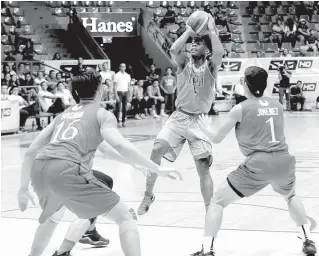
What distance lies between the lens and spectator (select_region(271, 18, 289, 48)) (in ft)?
79.0

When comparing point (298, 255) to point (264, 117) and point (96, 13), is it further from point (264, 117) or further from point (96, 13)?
point (96, 13)

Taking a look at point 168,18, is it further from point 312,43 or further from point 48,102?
point 48,102

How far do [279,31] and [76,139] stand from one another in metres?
21.5

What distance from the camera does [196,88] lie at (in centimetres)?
587

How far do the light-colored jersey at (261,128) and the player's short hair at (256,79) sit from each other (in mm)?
98

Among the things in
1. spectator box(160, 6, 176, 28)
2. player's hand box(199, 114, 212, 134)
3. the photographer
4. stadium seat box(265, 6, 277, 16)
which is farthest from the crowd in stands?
player's hand box(199, 114, 212, 134)

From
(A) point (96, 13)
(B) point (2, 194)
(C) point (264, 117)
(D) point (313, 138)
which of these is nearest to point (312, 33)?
(A) point (96, 13)

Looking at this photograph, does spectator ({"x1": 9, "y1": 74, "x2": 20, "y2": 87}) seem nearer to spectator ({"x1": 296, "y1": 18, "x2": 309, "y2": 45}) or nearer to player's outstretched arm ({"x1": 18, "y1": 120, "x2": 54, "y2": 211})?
spectator ({"x1": 296, "y1": 18, "x2": 309, "y2": 45})

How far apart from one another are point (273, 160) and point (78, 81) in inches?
58.7

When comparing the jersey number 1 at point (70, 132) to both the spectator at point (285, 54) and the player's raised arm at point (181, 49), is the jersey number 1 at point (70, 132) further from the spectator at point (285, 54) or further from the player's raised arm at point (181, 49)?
the spectator at point (285, 54)

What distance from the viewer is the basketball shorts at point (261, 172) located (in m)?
4.55

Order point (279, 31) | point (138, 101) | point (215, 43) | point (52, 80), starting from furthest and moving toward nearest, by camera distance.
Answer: point (279, 31) < point (138, 101) < point (52, 80) < point (215, 43)

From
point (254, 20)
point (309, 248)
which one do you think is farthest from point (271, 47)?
point (309, 248)

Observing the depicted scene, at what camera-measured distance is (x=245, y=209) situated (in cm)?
647
